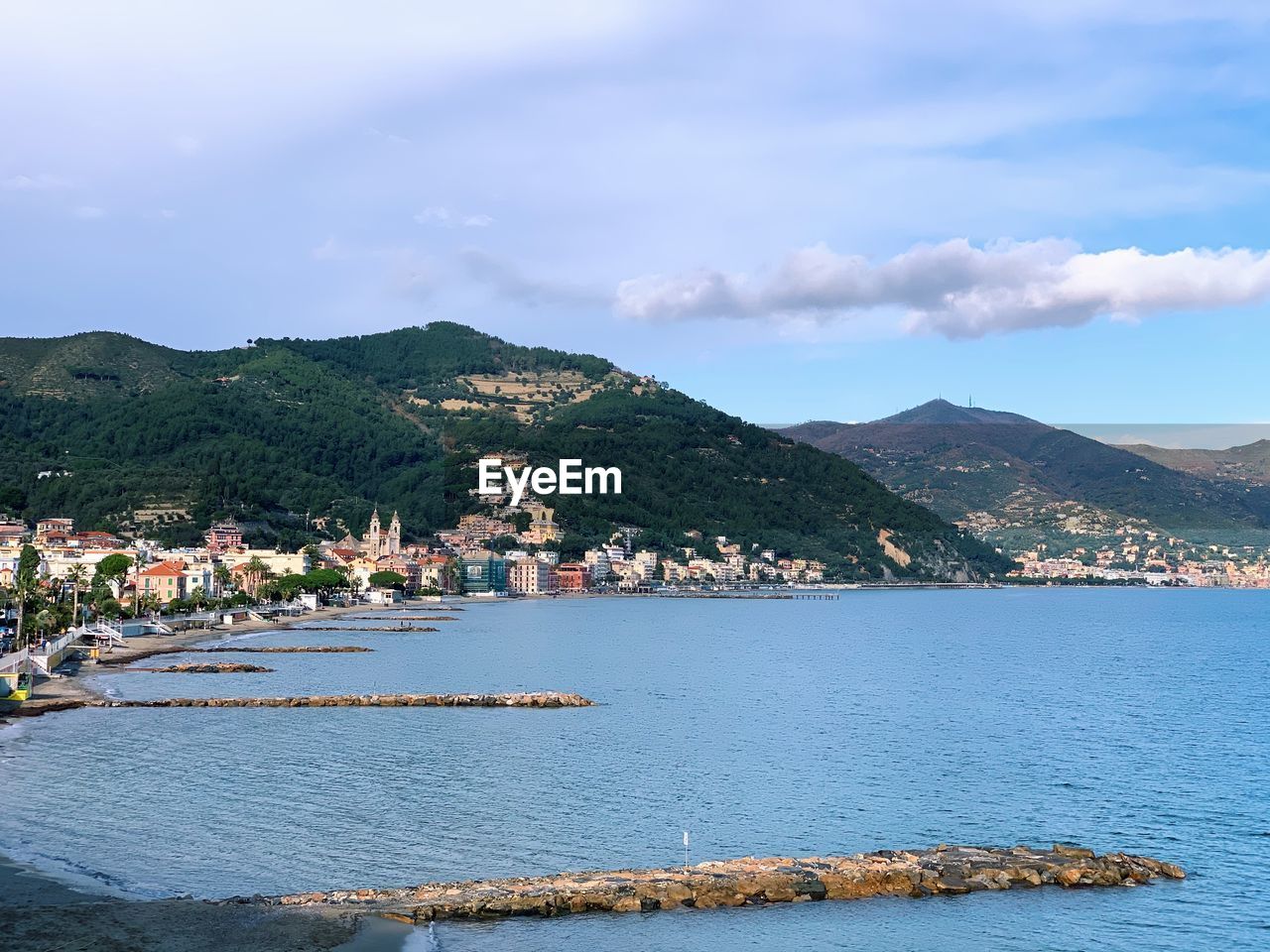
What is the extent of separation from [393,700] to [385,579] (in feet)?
388

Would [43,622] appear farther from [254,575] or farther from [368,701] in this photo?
[254,575]

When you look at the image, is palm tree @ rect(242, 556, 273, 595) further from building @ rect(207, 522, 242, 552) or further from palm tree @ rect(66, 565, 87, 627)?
palm tree @ rect(66, 565, 87, 627)

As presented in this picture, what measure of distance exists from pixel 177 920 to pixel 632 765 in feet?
67.2

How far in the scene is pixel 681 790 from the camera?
3766 centimetres

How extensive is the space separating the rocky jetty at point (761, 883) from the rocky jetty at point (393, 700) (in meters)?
30.5

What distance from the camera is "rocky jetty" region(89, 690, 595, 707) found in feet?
182

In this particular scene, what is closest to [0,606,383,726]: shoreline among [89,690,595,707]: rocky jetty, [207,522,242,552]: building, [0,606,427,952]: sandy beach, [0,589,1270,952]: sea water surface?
[0,589,1270,952]: sea water surface

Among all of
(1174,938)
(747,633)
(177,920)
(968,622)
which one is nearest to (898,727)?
(1174,938)

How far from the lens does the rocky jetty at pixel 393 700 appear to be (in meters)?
55.4

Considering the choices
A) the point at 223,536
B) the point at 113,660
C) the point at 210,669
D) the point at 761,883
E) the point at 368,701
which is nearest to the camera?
the point at 761,883

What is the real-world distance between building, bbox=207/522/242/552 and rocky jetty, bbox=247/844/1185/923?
476 ft

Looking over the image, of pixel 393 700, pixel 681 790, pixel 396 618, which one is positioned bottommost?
pixel 396 618

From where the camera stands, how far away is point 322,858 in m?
28.5

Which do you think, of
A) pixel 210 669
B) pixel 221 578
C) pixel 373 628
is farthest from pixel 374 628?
pixel 210 669
